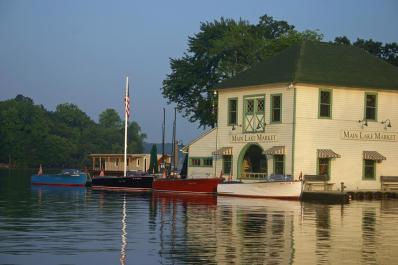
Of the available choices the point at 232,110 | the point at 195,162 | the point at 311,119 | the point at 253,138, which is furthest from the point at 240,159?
the point at 195,162

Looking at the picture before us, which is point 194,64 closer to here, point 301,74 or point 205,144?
point 205,144

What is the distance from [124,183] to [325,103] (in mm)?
18285

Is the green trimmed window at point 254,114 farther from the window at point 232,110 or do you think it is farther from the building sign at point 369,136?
the building sign at point 369,136

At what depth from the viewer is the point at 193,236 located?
912 inches

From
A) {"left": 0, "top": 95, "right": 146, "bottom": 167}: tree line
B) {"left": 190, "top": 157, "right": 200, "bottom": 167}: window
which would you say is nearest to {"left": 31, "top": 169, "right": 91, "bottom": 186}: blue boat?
{"left": 190, "top": 157, "right": 200, "bottom": 167}: window

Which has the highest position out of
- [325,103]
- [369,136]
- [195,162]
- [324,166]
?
[325,103]

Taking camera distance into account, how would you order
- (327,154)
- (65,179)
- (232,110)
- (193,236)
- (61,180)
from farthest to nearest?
1. (61,180)
2. (65,179)
3. (232,110)
4. (327,154)
5. (193,236)

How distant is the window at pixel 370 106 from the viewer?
178ft

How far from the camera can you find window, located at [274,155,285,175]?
51.7 m

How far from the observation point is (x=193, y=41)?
78.2m

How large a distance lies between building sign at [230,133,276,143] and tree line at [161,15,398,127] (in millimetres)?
15939

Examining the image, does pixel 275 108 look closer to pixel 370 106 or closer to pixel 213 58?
pixel 370 106

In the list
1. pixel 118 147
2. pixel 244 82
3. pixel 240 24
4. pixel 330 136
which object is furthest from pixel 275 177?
pixel 118 147

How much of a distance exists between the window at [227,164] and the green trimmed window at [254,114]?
285 cm
